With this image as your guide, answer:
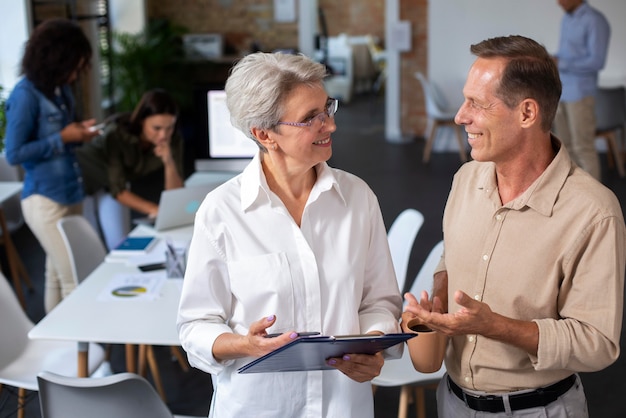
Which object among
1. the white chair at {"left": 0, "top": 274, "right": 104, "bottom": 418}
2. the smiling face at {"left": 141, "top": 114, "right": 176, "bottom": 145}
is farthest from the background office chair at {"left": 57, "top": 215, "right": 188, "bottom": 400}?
the smiling face at {"left": 141, "top": 114, "right": 176, "bottom": 145}

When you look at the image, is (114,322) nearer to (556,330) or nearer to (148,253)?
(148,253)

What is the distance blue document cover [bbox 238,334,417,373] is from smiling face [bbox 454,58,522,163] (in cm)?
48

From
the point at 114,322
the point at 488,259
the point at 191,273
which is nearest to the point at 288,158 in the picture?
the point at 191,273

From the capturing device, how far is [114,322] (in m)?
3.16

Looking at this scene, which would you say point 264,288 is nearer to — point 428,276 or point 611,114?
point 428,276

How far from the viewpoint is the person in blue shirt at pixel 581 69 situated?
735 centimetres

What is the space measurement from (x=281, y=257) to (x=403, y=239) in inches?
77.8

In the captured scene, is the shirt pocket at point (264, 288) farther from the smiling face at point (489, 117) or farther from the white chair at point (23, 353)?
the white chair at point (23, 353)

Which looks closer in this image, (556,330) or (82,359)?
(556,330)

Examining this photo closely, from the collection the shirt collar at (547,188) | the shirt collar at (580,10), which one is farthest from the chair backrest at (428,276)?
the shirt collar at (580,10)

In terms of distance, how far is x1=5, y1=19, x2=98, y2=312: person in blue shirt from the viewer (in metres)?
4.32

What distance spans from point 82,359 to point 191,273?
4.46 ft

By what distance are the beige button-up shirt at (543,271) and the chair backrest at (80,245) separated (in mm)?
2237

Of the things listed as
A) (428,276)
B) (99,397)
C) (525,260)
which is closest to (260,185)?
(525,260)
